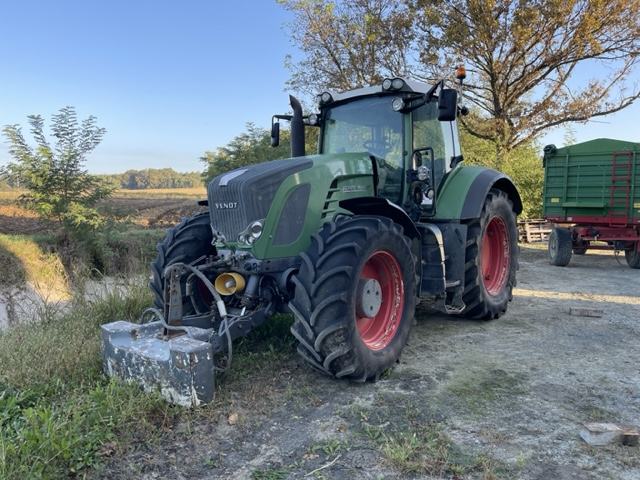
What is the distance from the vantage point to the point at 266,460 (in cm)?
267

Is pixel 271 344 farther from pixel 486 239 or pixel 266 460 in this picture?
pixel 486 239

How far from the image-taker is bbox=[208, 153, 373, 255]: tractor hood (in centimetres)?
368

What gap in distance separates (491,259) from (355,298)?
2.97 meters

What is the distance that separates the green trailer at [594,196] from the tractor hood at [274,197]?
7037mm

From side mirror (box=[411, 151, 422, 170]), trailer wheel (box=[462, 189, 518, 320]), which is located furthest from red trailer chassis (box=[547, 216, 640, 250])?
side mirror (box=[411, 151, 422, 170])

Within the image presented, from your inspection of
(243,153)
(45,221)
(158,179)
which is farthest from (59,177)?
(158,179)

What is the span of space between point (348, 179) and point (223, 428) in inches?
86.9

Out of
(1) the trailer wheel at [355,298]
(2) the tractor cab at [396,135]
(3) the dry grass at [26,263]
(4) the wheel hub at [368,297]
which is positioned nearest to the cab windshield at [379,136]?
(2) the tractor cab at [396,135]

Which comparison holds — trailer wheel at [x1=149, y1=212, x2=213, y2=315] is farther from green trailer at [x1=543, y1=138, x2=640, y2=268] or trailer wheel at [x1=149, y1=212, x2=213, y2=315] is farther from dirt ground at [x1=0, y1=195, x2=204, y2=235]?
green trailer at [x1=543, y1=138, x2=640, y2=268]

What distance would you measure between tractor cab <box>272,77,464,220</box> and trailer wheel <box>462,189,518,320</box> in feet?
1.92

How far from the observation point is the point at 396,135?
4.70 meters

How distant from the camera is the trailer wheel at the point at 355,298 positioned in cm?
331

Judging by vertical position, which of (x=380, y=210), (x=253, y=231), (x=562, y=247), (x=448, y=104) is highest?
(x=448, y=104)

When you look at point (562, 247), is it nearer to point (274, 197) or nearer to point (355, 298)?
point (355, 298)
